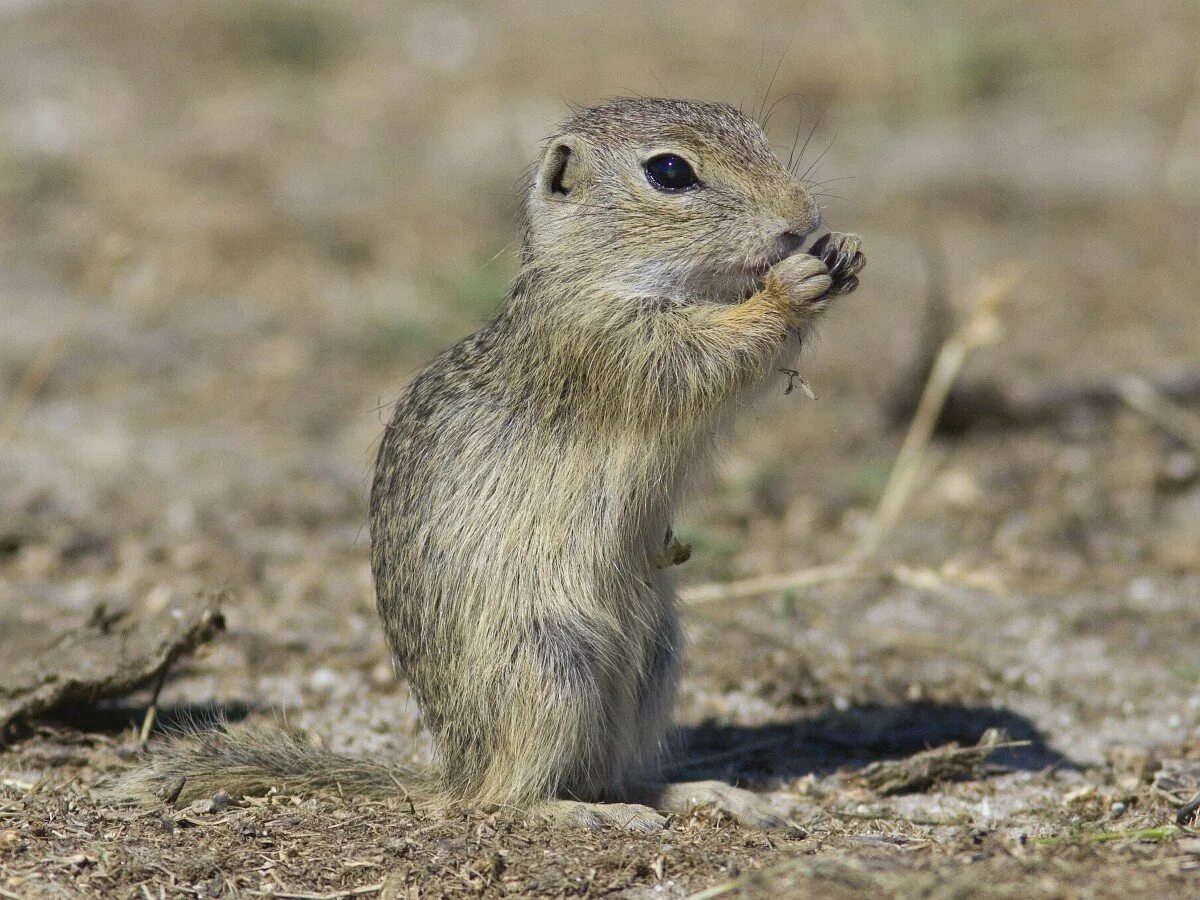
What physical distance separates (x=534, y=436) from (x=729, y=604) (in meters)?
2.28

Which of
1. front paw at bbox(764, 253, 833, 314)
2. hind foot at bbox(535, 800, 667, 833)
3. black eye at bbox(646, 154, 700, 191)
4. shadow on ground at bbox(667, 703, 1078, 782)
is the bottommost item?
shadow on ground at bbox(667, 703, 1078, 782)

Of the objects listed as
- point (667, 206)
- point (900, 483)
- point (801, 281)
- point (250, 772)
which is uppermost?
point (667, 206)

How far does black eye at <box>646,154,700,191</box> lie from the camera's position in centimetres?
442

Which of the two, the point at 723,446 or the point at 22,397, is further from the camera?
the point at 22,397

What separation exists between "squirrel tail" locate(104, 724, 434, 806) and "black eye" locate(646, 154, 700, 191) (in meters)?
1.91

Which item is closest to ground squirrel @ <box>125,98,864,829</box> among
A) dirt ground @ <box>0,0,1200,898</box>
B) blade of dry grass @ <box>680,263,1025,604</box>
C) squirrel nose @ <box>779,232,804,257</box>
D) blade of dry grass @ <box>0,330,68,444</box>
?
squirrel nose @ <box>779,232,804,257</box>

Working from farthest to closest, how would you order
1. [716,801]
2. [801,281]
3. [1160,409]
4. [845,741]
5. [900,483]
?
[1160,409] → [900,483] → [845,741] → [716,801] → [801,281]

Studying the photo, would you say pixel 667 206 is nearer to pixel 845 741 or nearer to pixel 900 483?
pixel 845 741

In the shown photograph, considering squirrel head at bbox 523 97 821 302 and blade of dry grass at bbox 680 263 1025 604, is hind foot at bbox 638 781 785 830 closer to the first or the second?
blade of dry grass at bbox 680 263 1025 604

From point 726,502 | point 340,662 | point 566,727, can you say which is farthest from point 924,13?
point 566,727

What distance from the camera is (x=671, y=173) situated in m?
4.44

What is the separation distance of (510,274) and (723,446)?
4.35 m

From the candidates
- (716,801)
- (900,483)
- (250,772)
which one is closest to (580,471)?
(716,801)

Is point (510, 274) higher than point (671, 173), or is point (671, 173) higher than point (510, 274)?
point (671, 173)
